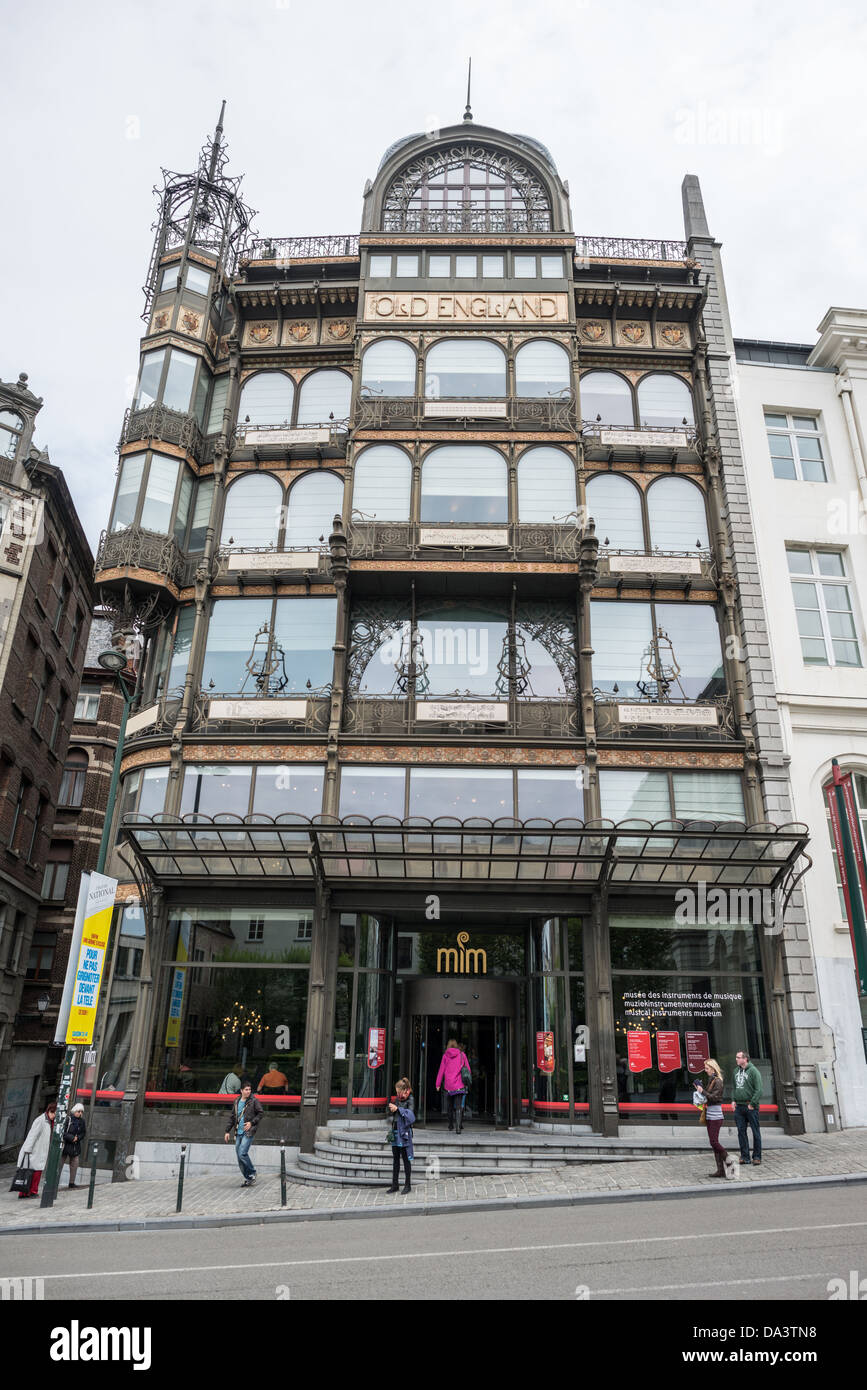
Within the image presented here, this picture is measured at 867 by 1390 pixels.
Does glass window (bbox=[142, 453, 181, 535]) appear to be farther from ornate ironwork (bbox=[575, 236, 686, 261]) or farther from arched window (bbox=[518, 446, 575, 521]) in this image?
ornate ironwork (bbox=[575, 236, 686, 261])

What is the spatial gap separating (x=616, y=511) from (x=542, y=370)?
4.55 metres

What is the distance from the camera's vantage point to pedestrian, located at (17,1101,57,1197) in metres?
17.0

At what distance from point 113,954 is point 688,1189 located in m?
13.5

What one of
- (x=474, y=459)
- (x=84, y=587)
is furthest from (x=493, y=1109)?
(x=84, y=587)

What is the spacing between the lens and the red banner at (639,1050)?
19.3m

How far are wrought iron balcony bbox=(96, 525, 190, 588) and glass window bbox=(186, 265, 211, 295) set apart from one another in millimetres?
8508

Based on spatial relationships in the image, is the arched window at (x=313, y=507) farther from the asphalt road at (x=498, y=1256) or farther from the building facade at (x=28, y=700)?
the asphalt road at (x=498, y=1256)

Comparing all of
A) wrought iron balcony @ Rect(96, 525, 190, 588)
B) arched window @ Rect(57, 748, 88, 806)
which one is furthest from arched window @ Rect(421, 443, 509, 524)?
arched window @ Rect(57, 748, 88, 806)

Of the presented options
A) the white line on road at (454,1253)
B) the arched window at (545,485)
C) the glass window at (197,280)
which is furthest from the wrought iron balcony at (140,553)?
the white line on road at (454,1253)

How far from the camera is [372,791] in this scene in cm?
2133

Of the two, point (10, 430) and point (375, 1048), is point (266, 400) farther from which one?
point (375, 1048)

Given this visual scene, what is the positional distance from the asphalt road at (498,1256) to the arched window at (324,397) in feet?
66.6

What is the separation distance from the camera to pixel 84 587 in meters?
37.2

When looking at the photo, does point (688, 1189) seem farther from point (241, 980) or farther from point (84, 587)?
point (84, 587)
